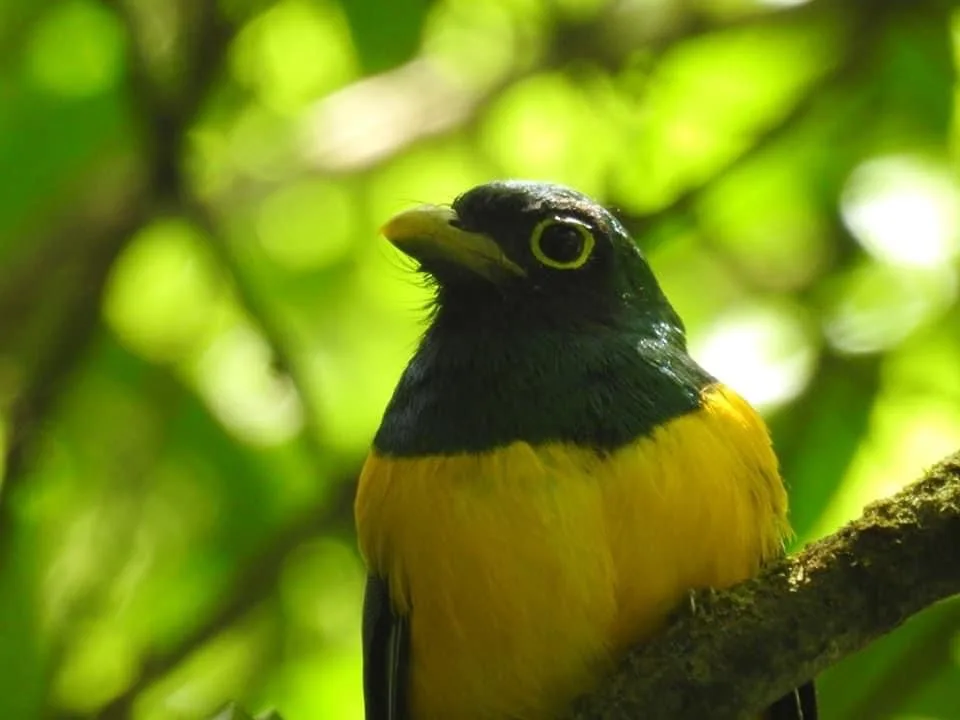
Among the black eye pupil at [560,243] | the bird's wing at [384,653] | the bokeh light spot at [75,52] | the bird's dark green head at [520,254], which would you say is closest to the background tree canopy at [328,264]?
the bokeh light spot at [75,52]

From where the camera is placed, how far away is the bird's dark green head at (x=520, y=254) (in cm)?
355

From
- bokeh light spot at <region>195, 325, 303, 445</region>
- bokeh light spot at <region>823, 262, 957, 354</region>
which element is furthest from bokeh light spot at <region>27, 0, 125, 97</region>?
bokeh light spot at <region>823, 262, 957, 354</region>

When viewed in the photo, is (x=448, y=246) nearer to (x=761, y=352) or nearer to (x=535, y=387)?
(x=535, y=387)

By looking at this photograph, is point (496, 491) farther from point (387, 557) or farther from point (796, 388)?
point (796, 388)

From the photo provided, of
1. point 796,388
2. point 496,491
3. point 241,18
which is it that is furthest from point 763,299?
point 496,491

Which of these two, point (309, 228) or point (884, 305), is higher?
point (309, 228)

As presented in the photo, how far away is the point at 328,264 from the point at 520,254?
2.23m

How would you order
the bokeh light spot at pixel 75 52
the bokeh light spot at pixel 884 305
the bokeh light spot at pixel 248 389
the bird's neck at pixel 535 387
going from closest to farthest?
the bird's neck at pixel 535 387 < the bokeh light spot at pixel 75 52 < the bokeh light spot at pixel 248 389 < the bokeh light spot at pixel 884 305

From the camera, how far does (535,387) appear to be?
3309mm

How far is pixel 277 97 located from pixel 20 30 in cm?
115

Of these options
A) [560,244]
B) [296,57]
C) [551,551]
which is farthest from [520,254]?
[296,57]

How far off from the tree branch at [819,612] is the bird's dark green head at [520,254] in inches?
39.2

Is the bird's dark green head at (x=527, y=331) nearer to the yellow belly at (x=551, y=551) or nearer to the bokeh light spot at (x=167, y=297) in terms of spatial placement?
the yellow belly at (x=551, y=551)

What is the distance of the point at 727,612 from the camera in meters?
2.80
